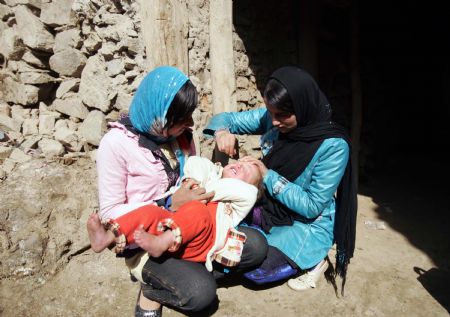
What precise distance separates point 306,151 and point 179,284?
3.83 ft

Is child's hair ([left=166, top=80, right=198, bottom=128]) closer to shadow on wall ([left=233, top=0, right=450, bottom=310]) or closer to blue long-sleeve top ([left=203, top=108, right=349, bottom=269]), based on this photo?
blue long-sleeve top ([left=203, top=108, right=349, bottom=269])

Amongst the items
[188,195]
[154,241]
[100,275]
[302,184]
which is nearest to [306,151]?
[302,184]

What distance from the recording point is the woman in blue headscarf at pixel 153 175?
200 centimetres

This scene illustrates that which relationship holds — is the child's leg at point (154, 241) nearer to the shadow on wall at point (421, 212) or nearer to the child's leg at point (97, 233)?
the child's leg at point (97, 233)

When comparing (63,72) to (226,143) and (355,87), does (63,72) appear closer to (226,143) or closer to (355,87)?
(226,143)

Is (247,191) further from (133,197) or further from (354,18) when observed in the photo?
(354,18)

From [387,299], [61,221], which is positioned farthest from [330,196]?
[61,221]

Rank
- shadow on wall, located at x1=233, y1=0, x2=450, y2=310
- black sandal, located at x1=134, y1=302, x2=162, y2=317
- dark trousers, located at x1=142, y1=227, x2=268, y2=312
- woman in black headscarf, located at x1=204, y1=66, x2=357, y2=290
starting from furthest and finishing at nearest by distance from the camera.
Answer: shadow on wall, located at x1=233, y1=0, x2=450, y2=310, woman in black headscarf, located at x1=204, y1=66, x2=357, y2=290, black sandal, located at x1=134, y1=302, x2=162, y2=317, dark trousers, located at x1=142, y1=227, x2=268, y2=312

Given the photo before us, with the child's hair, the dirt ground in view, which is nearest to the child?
the child's hair

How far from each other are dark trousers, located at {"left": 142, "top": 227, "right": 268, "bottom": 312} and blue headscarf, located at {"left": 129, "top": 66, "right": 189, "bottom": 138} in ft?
2.57

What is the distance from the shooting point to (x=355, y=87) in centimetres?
479

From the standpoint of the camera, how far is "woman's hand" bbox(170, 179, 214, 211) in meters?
2.11

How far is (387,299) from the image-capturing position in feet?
8.14

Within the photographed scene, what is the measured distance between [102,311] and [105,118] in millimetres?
1701
